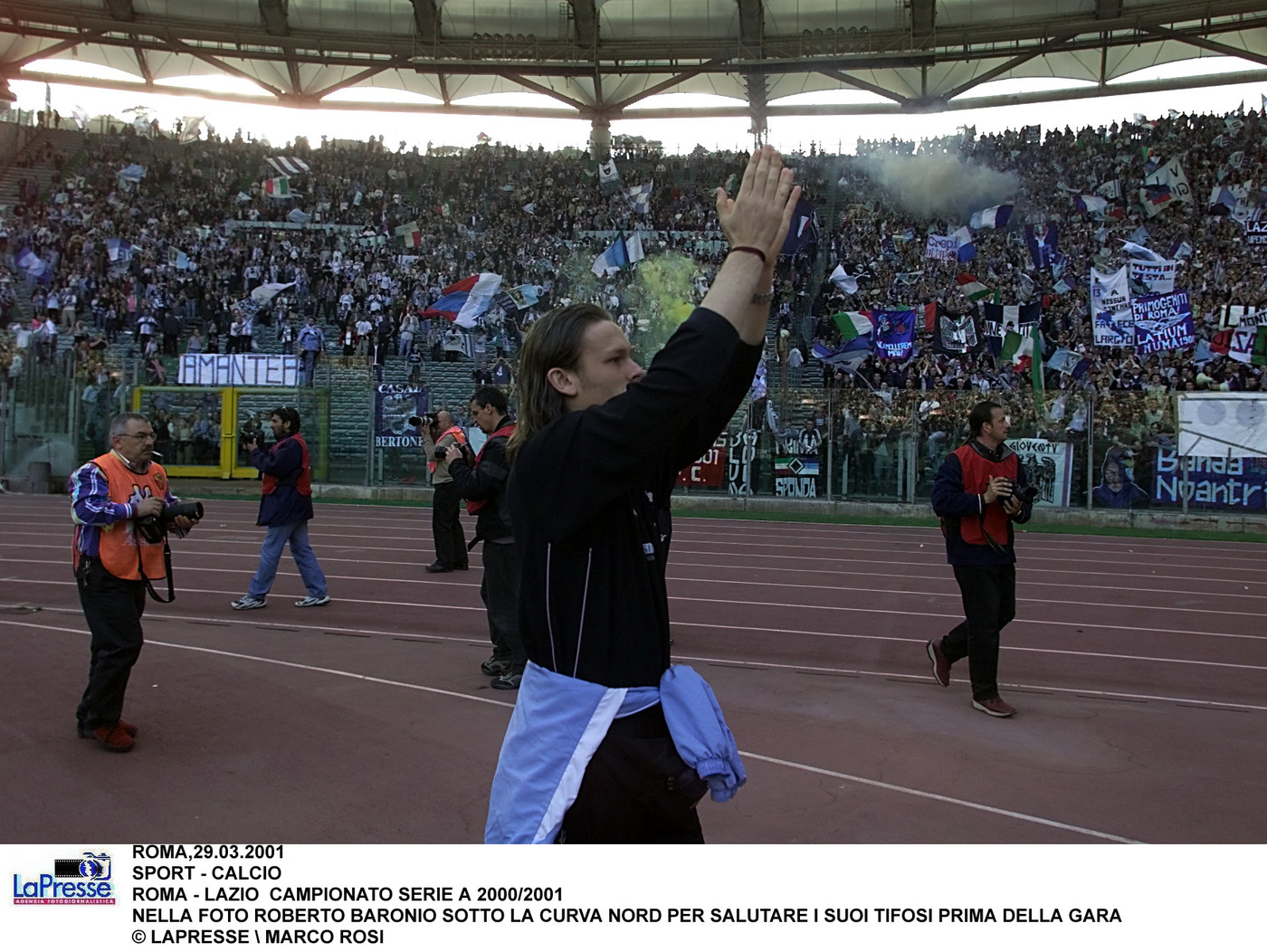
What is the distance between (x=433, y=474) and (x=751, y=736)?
735 cm

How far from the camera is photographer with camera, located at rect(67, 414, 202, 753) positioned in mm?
5988

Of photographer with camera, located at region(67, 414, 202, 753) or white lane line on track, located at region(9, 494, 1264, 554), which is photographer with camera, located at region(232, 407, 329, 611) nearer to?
photographer with camera, located at region(67, 414, 202, 753)

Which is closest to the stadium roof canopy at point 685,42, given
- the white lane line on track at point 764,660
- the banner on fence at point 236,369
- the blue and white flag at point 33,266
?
the blue and white flag at point 33,266

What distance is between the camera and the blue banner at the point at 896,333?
25.0 m

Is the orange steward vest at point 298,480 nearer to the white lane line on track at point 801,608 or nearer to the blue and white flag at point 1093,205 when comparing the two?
the white lane line on track at point 801,608

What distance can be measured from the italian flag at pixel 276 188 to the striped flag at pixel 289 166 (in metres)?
1.15

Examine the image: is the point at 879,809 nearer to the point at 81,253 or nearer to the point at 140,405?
the point at 140,405

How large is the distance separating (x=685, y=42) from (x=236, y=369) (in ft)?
66.2

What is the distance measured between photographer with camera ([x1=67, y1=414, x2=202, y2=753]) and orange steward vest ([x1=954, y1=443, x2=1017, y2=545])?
4700 millimetres

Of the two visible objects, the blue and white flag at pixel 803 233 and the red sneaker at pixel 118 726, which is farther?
the blue and white flag at pixel 803 233

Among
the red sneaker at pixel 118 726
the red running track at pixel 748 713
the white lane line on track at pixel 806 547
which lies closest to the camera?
the red running track at pixel 748 713

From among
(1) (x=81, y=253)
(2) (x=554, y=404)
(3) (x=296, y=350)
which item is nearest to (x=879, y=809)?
(2) (x=554, y=404)

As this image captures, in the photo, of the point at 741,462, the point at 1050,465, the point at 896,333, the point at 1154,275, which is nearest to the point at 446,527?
the point at 741,462

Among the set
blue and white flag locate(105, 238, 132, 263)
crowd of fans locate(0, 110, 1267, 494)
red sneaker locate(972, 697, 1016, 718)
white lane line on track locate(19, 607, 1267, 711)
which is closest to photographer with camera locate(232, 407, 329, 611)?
white lane line on track locate(19, 607, 1267, 711)
